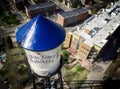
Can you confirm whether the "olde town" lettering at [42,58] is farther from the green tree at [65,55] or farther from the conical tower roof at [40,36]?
the green tree at [65,55]

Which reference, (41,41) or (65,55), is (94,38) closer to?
(65,55)

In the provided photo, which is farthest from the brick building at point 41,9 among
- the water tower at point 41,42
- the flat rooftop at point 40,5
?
the water tower at point 41,42

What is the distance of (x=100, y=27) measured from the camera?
37.3m

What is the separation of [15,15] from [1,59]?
1412cm

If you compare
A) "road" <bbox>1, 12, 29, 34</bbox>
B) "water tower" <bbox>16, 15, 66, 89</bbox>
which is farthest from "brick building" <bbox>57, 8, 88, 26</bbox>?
"water tower" <bbox>16, 15, 66, 89</bbox>

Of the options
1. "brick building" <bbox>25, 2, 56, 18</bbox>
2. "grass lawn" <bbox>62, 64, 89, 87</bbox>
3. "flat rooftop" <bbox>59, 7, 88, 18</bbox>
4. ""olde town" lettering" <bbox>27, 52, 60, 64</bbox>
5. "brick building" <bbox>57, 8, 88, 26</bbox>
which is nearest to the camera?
""olde town" lettering" <bbox>27, 52, 60, 64</bbox>

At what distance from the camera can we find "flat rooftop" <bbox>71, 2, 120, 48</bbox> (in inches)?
1375

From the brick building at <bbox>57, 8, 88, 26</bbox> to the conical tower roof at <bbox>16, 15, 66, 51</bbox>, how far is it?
2907cm

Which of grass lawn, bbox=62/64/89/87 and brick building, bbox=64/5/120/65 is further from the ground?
brick building, bbox=64/5/120/65

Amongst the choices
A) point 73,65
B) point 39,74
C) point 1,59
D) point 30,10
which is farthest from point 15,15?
point 39,74

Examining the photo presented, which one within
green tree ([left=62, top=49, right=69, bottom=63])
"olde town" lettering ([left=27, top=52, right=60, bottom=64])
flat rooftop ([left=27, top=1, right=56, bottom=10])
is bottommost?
green tree ([left=62, top=49, right=69, bottom=63])

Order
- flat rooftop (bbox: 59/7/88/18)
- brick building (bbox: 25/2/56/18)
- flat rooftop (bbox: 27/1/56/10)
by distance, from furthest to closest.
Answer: flat rooftop (bbox: 27/1/56/10), brick building (bbox: 25/2/56/18), flat rooftop (bbox: 59/7/88/18)

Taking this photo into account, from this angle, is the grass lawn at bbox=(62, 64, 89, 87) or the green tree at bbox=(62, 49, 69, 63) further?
the green tree at bbox=(62, 49, 69, 63)

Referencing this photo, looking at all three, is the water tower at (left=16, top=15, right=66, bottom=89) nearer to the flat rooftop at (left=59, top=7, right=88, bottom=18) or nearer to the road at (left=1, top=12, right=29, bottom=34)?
the flat rooftop at (left=59, top=7, right=88, bottom=18)
